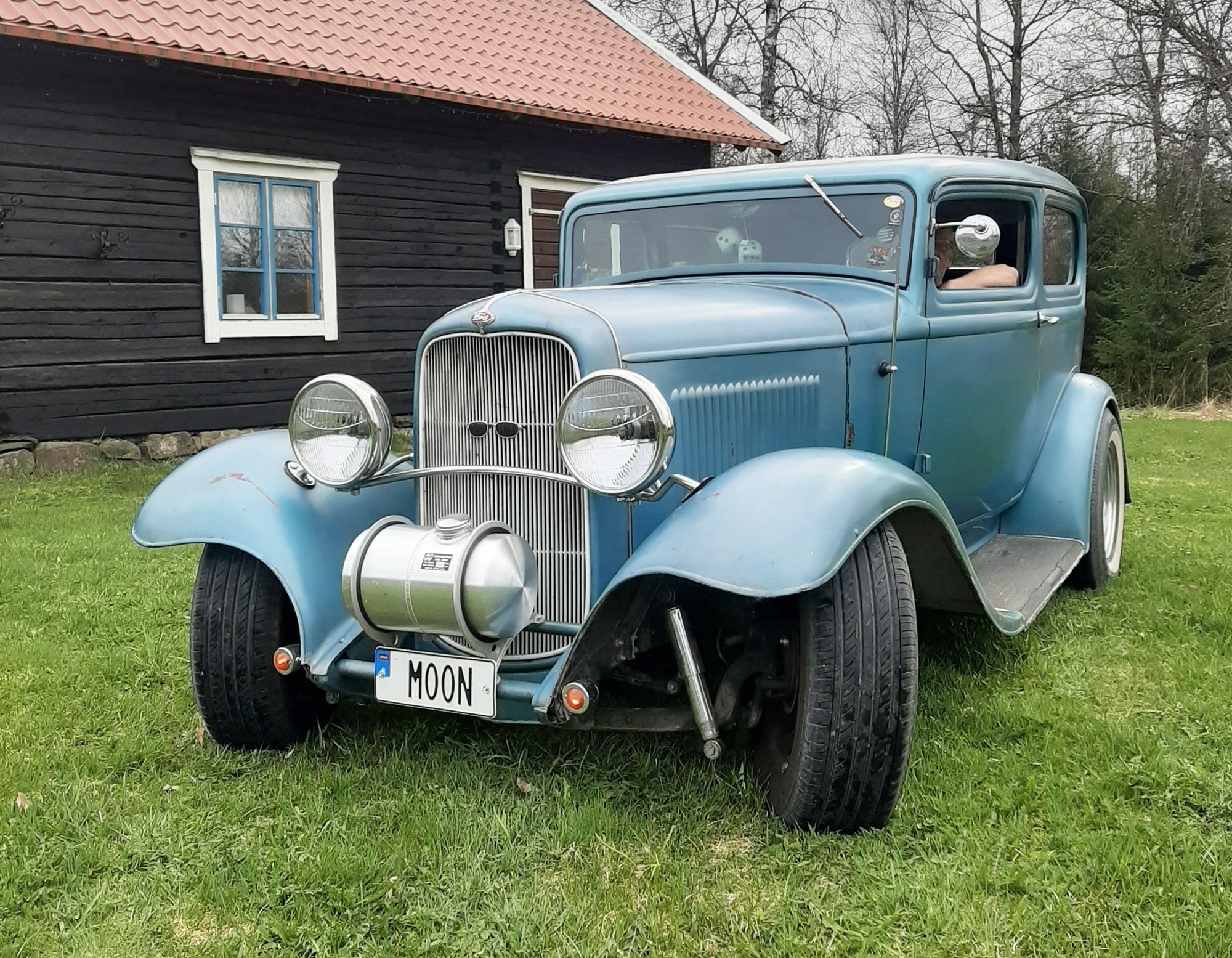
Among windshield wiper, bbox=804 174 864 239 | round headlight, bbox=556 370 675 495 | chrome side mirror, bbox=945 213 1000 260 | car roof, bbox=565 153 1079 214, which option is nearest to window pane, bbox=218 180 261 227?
car roof, bbox=565 153 1079 214

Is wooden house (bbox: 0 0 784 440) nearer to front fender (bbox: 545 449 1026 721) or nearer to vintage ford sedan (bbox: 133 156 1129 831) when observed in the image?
vintage ford sedan (bbox: 133 156 1129 831)

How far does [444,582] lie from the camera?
248 centimetres

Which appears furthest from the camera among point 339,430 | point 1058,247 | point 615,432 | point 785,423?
point 1058,247

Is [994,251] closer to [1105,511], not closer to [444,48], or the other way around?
[1105,511]

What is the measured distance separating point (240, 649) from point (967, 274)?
2860mm

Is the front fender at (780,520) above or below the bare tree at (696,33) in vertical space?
below

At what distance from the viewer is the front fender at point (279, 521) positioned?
2.84 metres

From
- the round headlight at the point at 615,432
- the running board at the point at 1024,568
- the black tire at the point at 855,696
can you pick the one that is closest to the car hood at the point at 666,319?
the round headlight at the point at 615,432

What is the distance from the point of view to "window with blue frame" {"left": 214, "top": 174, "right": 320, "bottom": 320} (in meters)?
8.96

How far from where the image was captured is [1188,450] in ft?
30.8

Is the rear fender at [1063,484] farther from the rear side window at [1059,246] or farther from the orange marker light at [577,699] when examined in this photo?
the orange marker light at [577,699]

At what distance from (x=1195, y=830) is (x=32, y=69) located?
827cm

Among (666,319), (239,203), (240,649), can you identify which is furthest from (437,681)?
(239,203)

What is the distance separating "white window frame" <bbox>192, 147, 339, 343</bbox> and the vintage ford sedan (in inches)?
227
